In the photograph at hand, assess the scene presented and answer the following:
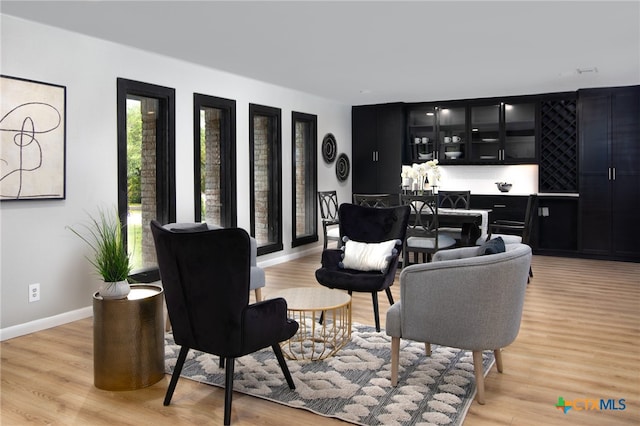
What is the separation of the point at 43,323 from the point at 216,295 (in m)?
2.43

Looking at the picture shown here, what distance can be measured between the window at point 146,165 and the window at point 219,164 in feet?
2.27

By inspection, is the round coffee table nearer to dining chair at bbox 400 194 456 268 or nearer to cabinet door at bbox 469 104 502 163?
dining chair at bbox 400 194 456 268

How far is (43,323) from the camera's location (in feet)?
13.8

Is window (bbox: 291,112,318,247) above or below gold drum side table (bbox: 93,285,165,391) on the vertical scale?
above

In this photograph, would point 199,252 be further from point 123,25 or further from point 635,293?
point 635,293

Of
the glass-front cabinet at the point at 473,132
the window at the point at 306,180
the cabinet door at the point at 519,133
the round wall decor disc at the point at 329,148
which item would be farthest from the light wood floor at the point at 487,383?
the round wall decor disc at the point at 329,148

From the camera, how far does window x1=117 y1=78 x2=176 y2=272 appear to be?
16.7ft

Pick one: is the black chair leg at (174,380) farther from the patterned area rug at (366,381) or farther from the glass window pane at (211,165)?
the glass window pane at (211,165)

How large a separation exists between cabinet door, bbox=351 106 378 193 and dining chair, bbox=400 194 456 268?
10.0 feet

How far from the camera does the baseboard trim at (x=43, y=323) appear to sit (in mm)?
3973

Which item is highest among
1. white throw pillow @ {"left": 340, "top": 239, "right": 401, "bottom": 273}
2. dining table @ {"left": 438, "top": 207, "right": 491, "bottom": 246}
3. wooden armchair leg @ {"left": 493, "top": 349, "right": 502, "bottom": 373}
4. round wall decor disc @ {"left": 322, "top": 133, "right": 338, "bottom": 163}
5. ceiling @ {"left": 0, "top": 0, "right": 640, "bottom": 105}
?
ceiling @ {"left": 0, "top": 0, "right": 640, "bottom": 105}

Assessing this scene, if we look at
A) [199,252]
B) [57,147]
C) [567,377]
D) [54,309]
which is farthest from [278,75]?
[567,377]

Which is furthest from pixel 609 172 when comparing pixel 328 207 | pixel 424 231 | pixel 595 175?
pixel 328 207
